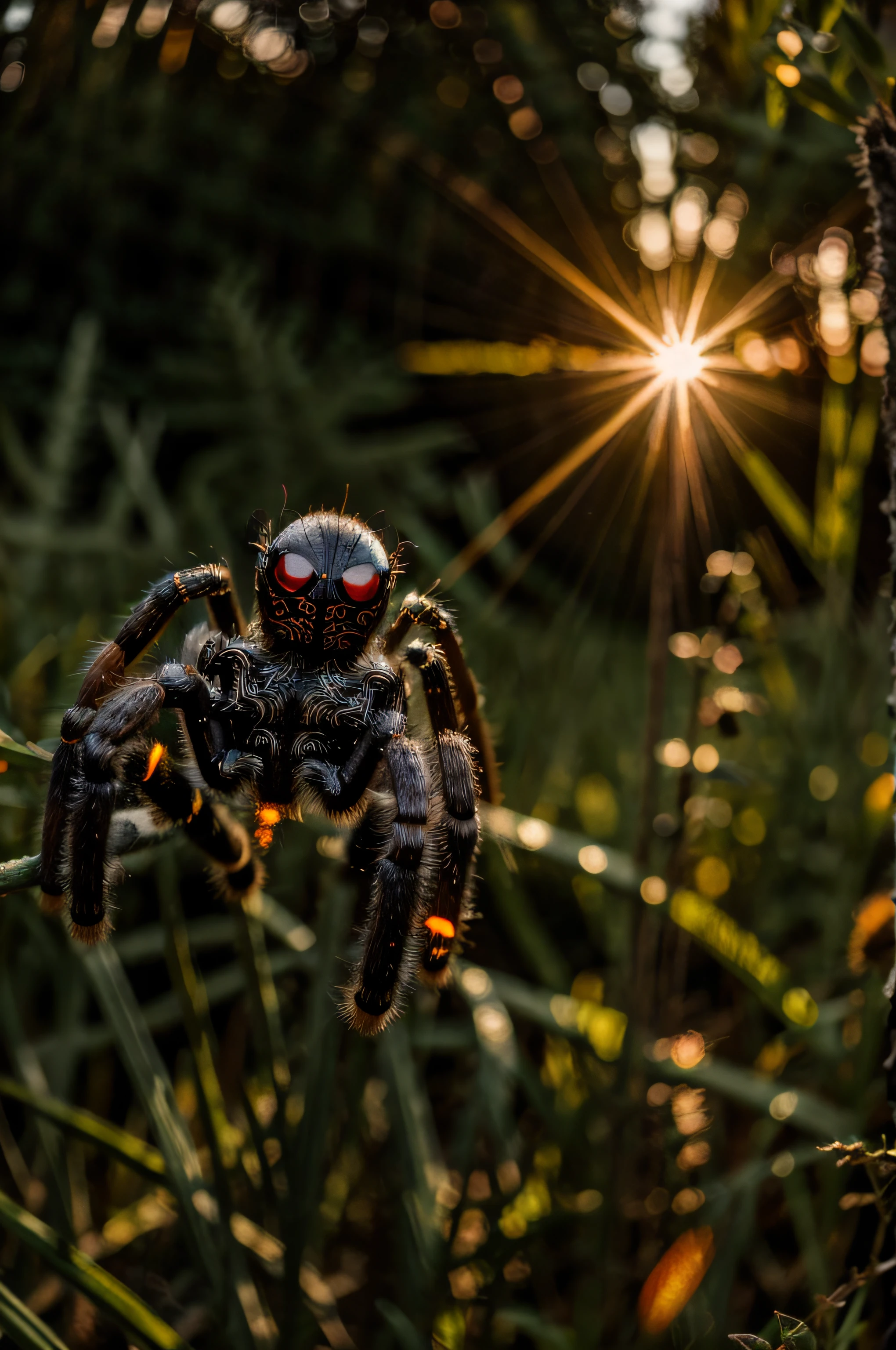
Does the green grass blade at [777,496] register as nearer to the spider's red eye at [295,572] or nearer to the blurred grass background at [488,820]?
the blurred grass background at [488,820]

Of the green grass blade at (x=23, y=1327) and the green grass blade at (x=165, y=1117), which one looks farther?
the green grass blade at (x=165, y=1117)

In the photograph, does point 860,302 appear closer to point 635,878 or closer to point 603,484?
point 603,484

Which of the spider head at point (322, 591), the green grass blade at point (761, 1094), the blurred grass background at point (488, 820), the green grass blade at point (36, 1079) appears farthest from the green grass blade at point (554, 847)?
the green grass blade at point (36, 1079)

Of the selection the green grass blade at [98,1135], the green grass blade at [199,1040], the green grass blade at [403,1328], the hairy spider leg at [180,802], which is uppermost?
the hairy spider leg at [180,802]

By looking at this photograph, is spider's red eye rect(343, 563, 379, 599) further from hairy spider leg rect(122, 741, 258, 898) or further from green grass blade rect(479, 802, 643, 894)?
green grass blade rect(479, 802, 643, 894)

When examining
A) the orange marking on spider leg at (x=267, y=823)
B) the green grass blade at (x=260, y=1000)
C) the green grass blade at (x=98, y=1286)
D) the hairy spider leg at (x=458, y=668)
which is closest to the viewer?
the orange marking on spider leg at (x=267, y=823)

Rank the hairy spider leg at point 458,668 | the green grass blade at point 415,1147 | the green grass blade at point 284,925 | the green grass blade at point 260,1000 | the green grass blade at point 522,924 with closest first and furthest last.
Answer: the hairy spider leg at point 458,668, the green grass blade at point 260,1000, the green grass blade at point 415,1147, the green grass blade at point 284,925, the green grass blade at point 522,924

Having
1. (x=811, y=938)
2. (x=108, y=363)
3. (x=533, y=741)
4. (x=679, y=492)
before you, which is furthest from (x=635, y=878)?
(x=108, y=363)
